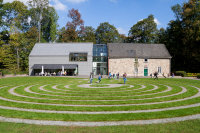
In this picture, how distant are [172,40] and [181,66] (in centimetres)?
890

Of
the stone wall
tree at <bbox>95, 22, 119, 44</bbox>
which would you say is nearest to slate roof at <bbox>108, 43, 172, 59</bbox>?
the stone wall

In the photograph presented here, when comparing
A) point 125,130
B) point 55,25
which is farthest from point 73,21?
point 125,130

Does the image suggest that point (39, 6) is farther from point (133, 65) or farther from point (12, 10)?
point (133, 65)

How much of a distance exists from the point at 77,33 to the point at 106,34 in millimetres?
13598

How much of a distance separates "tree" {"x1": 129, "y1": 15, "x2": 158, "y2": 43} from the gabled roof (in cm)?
2545

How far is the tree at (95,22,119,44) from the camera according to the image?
214 feet

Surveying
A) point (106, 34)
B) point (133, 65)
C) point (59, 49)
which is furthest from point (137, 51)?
point (106, 34)

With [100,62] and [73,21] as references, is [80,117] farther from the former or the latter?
[73,21]

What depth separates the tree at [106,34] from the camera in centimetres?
6516

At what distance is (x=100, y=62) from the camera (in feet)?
136

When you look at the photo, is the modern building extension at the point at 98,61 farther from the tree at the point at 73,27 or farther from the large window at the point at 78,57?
the tree at the point at 73,27

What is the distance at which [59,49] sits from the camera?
1698 inches

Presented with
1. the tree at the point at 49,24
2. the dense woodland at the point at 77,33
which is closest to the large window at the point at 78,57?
the dense woodland at the point at 77,33

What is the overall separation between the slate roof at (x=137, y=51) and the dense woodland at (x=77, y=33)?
309 inches
